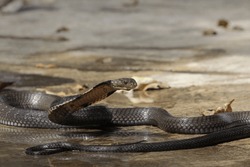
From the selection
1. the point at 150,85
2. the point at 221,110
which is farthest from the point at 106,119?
the point at 150,85

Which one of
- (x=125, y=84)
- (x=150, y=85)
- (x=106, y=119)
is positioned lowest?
(x=106, y=119)

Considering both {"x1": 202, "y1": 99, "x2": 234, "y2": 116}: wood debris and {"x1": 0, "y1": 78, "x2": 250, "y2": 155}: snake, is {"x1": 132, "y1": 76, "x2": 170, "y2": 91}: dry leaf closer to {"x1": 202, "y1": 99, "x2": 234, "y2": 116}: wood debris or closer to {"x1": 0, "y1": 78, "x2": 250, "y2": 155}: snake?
{"x1": 0, "y1": 78, "x2": 250, "y2": 155}: snake

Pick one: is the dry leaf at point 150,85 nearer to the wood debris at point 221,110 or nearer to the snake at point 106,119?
the snake at point 106,119

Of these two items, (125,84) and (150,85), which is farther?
(150,85)

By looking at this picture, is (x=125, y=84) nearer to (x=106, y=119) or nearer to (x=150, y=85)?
(x=106, y=119)

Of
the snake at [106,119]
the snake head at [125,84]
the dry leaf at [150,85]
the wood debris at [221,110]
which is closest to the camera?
the snake at [106,119]

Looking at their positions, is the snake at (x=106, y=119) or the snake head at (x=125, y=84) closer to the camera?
the snake at (x=106, y=119)

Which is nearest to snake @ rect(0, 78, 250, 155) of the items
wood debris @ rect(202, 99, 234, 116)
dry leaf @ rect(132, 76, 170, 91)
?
wood debris @ rect(202, 99, 234, 116)

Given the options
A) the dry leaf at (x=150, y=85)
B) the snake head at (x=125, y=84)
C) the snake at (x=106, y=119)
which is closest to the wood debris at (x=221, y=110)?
the snake at (x=106, y=119)
